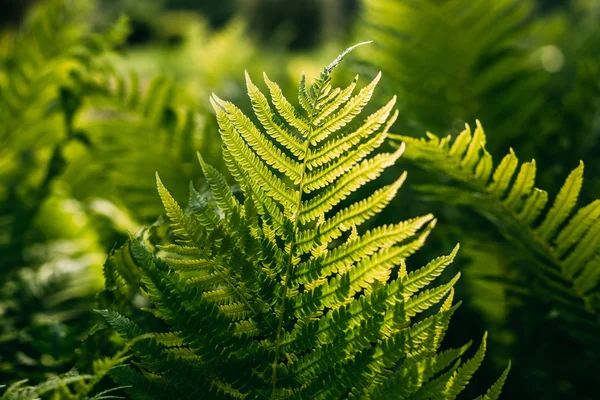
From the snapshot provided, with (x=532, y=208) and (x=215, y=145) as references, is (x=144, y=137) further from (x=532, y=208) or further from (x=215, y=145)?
(x=532, y=208)

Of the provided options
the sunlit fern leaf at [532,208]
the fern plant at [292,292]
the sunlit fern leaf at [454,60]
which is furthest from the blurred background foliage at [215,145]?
the fern plant at [292,292]

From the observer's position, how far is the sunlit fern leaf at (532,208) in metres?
0.70

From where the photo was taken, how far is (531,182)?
0.71 m

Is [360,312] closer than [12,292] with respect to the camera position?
Yes

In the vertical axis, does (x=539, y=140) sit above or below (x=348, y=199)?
above


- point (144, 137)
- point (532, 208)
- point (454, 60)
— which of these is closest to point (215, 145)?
point (144, 137)

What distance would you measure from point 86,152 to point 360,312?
3.42 ft

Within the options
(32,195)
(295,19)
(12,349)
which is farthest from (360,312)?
(295,19)

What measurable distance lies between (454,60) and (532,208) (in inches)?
23.1

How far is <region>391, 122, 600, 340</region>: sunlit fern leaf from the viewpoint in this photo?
70 centimetres

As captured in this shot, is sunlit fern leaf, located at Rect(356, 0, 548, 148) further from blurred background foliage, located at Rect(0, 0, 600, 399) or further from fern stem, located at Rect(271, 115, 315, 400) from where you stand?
fern stem, located at Rect(271, 115, 315, 400)

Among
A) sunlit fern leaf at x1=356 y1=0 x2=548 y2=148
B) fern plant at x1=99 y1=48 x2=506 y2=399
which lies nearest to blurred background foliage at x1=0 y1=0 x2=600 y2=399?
sunlit fern leaf at x1=356 y1=0 x2=548 y2=148

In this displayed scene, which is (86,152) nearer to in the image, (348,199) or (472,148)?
(348,199)

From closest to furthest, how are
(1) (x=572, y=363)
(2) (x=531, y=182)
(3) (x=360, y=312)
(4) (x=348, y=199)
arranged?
(3) (x=360, y=312) → (2) (x=531, y=182) → (1) (x=572, y=363) → (4) (x=348, y=199)
